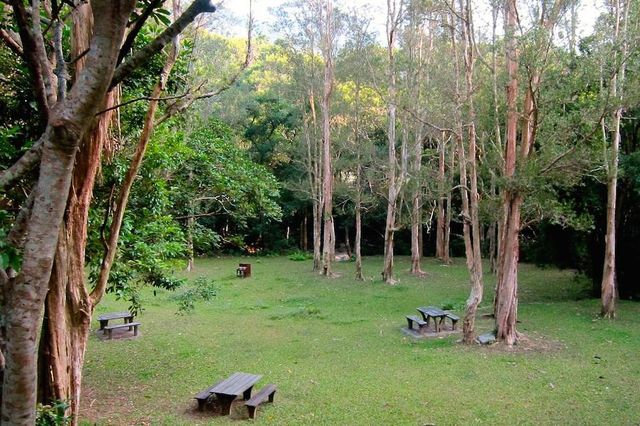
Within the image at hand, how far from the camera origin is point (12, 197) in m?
4.90

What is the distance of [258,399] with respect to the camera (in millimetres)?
6781

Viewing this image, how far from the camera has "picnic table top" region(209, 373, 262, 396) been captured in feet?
22.0

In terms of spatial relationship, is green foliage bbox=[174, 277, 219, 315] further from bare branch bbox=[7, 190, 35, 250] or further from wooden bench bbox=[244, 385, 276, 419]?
bare branch bbox=[7, 190, 35, 250]

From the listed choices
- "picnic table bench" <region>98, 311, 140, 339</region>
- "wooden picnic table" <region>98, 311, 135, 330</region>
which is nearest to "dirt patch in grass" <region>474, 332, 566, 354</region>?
"picnic table bench" <region>98, 311, 140, 339</region>

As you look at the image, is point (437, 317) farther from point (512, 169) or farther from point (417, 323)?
point (512, 169)

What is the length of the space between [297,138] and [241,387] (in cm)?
2524

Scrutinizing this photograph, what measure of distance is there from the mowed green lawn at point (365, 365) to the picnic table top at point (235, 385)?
366 mm

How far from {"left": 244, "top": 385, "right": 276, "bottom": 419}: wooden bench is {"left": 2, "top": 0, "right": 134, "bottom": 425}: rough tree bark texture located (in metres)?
4.25

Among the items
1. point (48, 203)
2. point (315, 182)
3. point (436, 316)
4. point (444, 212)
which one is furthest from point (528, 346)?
point (444, 212)

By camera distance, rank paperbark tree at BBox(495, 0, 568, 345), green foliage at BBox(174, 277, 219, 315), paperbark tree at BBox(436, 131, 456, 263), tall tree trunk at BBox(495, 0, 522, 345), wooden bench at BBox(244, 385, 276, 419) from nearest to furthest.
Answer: wooden bench at BBox(244, 385, 276, 419) < green foliage at BBox(174, 277, 219, 315) < paperbark tree at BBox(495, 0, 568, 345) < tall tree trunk at BBox(495, 0, 522, 345) < paperbark tree at BBox(436, 131, 456, 263)

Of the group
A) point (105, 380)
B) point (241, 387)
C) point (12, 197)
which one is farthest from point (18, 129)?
point (105, 380)

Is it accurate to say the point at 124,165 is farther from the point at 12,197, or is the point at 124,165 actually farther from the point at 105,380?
the point at 105,380

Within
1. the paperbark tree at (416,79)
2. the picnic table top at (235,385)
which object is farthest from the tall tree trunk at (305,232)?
the picnic table top at (235,385)

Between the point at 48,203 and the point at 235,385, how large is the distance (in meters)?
5.11
